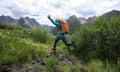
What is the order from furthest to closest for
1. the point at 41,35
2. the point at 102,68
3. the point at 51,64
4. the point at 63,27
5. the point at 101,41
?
the point at 41,35
the point at 63,27
the point at 101,41
the point at 102,68
the point at 51,64

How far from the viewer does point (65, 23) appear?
11.6m

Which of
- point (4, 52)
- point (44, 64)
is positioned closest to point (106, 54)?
point (44, 64)

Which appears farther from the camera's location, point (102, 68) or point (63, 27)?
point (63, 27)

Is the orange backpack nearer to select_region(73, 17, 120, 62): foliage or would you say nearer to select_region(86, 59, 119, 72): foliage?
select_region(73, 17, 120, 62): foliage

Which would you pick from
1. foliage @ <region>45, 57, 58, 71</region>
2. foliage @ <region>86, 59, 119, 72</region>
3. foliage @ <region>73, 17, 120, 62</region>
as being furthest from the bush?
foliage @ <region>45, 57, 58, 71</region>

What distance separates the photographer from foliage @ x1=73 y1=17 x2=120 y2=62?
10.9 m

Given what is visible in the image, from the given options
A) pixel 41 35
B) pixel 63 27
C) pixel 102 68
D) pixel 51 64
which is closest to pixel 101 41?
pixel 63 27

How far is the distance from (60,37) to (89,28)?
2.47 meters

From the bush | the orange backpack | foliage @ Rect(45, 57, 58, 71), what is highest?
the orange backpack

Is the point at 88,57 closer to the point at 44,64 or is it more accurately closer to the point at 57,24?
the point at 57,24

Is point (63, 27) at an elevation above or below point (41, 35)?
above

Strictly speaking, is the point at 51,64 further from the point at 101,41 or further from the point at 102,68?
the point at 101,41

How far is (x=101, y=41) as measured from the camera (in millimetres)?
11422

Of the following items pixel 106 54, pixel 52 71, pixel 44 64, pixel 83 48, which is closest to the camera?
pixel 52 71
